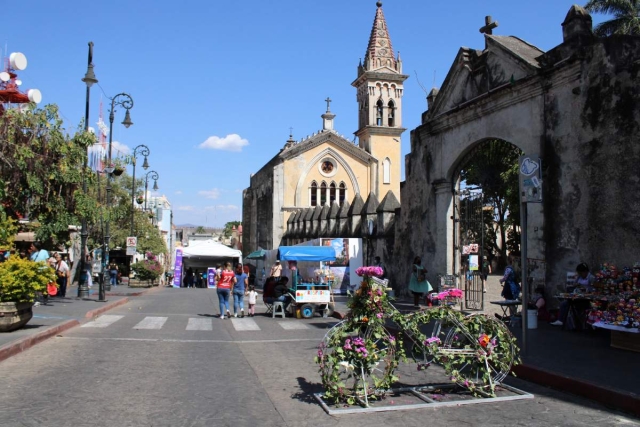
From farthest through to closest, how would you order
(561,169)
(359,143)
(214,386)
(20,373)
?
(359,143)
(561,169)
(20,373)
(214,386)

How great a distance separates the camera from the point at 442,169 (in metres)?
18.2

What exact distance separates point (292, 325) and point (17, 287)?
7023 mm

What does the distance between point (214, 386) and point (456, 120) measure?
12.2 metres

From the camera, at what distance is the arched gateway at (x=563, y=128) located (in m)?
11.7

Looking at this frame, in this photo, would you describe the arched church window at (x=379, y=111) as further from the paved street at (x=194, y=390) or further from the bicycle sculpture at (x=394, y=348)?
the bicycle sculpture at (x=394, y=348)

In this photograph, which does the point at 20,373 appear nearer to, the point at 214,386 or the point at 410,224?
the point at 214,386

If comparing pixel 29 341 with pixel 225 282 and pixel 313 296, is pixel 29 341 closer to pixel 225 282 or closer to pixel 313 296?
pixel 225 282

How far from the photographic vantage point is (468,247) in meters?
17.7

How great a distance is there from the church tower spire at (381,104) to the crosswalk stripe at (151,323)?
128 feet

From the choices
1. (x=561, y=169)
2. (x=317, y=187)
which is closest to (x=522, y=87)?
A: (x=561, y=169)

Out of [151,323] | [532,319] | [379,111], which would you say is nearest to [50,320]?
[151,323]

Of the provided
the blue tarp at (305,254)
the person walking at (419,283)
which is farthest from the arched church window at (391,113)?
the person walking at (419,283)

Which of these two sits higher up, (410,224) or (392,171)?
(392,171)

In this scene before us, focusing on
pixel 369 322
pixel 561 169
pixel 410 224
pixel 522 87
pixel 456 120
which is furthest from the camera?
pixel 410 224
